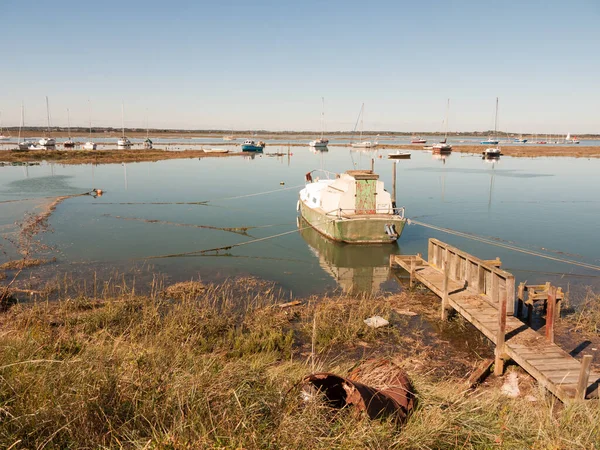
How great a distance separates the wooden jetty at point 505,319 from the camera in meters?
8.16

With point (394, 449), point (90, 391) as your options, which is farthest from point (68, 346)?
point (394, 449)

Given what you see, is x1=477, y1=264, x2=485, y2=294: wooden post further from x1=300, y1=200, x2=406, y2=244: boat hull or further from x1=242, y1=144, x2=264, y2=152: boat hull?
x1=242, y1=144, x2=264, y2=152: boat hull

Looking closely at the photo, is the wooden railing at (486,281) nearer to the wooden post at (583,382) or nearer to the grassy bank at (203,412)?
the grassy bank at (203,412)

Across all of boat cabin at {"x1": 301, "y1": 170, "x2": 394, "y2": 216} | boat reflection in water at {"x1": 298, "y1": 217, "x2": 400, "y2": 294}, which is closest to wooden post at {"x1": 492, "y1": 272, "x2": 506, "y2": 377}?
boat reflection in water at {"x1": 298, "y1": 217, "x2": 400, "y2": 294}

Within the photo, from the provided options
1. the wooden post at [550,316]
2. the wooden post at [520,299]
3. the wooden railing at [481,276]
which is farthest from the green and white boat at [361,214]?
the wooden post at [550,316]

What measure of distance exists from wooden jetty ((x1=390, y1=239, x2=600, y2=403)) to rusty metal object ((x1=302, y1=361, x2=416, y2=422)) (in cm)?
344

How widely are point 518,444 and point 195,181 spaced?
46.7 metres

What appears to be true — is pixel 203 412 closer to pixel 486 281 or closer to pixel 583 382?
pixel 583 382

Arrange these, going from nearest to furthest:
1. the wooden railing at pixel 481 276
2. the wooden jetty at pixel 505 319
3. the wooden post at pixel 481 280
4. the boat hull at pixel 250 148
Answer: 1. the wooden jetty at pixel 505 319
2. the wooden railing at pixel 481 276
3. the wooden post at pixel 481 280
4. the boat hull at pixel 250 148

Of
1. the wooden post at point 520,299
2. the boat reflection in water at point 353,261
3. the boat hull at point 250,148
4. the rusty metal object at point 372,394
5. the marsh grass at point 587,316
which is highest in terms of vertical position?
the boat hull at point 250,148

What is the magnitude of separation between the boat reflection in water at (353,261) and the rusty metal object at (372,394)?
9.82 m

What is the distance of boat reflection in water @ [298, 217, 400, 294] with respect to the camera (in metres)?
17.8

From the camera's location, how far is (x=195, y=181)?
49250 millimetres

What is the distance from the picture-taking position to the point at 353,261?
2081 centimetres
